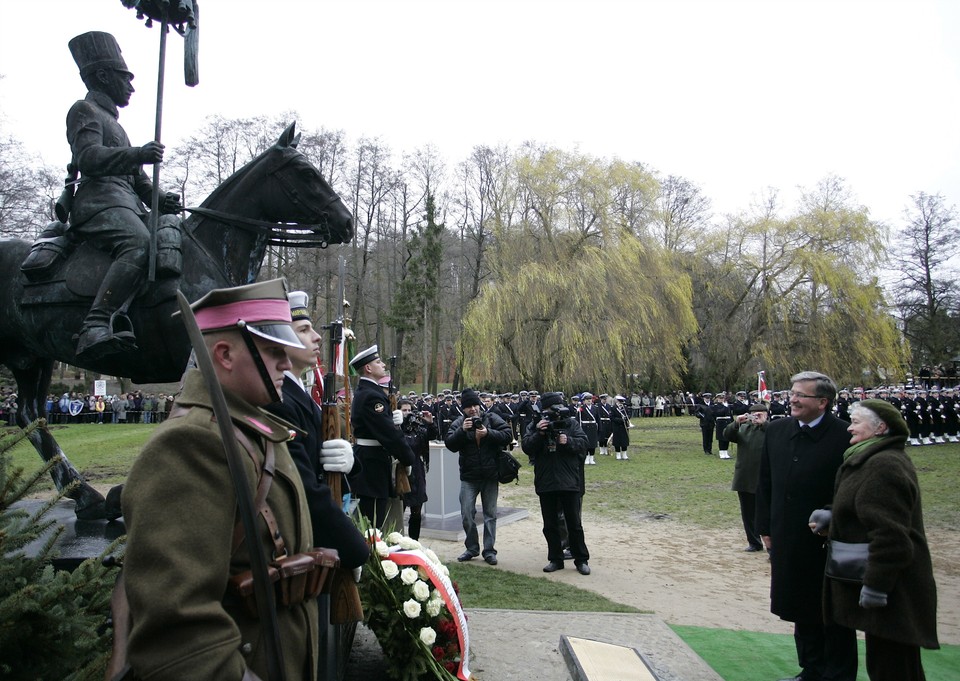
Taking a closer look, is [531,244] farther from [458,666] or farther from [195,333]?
[195,333]

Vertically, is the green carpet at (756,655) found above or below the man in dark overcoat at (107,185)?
below

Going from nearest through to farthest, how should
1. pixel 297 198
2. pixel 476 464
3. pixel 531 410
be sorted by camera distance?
pixel 297 198
pixel 476 464
pixel 531 410

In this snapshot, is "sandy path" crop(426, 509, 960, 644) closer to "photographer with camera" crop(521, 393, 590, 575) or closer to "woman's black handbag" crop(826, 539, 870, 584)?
"photographer with camera" crop(521, 393, 590, 575)

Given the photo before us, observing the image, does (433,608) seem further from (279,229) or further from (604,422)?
(604,422)

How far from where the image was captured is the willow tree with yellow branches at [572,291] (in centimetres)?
2538

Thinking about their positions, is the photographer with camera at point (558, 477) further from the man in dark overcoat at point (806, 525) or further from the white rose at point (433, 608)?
the white rose at point (433, 608)

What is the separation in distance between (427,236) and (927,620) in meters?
36.3

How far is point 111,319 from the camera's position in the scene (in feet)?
14.4

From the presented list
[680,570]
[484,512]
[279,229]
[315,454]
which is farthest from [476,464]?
[315,454]

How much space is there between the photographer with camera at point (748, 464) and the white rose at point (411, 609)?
236 inches

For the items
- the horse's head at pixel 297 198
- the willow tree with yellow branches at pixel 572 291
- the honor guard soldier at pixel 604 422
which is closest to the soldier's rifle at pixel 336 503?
the horse's head at pixel 297 198

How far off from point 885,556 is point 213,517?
142 inches

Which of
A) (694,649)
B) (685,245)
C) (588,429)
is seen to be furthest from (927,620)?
(685,245)

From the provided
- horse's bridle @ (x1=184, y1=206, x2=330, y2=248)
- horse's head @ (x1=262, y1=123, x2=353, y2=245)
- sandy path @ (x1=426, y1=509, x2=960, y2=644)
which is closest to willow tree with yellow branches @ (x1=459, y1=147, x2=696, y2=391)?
sandy path @ (x1=426, y1=509, x2=960, y2=644)
